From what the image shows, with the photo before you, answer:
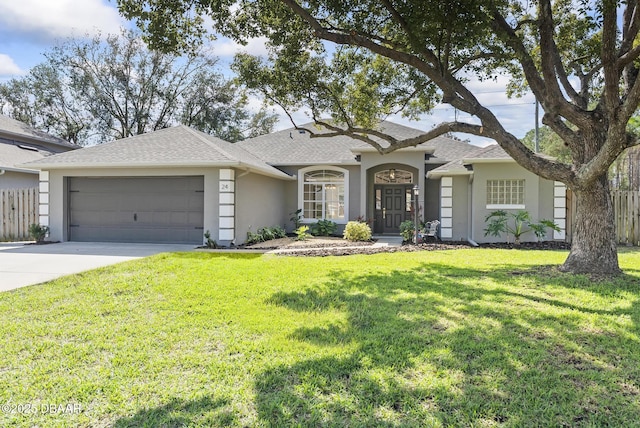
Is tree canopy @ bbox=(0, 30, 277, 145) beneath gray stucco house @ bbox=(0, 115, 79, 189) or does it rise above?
above

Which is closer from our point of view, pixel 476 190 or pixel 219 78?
pixel 476 190

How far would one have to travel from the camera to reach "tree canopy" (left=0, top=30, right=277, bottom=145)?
2962 cm

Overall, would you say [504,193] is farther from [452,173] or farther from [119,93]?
[119,93]

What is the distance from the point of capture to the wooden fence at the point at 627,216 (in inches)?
527

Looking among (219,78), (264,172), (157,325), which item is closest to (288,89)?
(264,172)

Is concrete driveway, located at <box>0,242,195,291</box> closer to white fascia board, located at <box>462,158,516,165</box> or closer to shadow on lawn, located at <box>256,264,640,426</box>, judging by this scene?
shadow on lawn, located at <box>256,264,640,426</box>

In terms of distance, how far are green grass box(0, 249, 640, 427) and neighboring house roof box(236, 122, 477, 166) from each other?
414 inches

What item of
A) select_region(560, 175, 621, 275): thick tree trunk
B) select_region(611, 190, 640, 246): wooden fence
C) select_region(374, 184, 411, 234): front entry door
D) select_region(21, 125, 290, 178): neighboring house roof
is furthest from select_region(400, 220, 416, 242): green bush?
select_region(560, 175, 621, 275): thick tree trunk

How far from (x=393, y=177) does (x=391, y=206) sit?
49.8 inches

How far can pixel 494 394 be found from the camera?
3.12 meters

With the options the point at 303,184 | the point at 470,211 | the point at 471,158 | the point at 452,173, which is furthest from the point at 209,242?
the point at 470,211

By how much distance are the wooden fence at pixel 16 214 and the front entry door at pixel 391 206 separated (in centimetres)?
1321

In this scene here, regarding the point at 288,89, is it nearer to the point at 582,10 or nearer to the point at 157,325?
the point at 582,10

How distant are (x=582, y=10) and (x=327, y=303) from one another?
7.77 m
